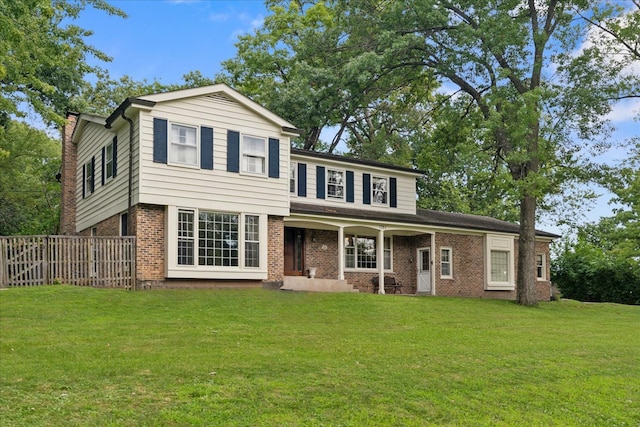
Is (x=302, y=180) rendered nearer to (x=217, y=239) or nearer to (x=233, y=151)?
(x=233, y=151)

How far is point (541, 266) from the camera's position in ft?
99.2

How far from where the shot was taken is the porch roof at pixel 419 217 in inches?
912

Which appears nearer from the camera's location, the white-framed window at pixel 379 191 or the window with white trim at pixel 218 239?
the window with white trim at pixel 218 239

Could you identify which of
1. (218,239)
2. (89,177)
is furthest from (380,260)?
(89,177)

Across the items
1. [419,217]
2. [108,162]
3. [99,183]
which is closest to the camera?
[108,162]

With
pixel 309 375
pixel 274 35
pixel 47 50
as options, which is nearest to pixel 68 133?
pixel 47 50

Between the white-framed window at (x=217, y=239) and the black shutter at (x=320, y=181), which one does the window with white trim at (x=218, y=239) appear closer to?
the white-framed window at (x=217, y=239)

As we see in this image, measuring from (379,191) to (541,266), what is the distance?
353 inches

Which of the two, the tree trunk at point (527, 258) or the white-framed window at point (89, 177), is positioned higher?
the white-framed window at point (89, 177)

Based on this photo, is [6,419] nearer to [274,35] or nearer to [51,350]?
[51,350]

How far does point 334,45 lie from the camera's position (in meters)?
27.8

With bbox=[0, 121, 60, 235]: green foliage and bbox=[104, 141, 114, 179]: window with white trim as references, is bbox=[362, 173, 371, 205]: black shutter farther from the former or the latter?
bbox=[0, 121, 60, 235]: green foliage

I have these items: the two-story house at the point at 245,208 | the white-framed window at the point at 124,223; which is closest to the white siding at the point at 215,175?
the two-story house at the point at 245,208

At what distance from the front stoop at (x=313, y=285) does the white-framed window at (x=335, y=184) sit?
4.07m
